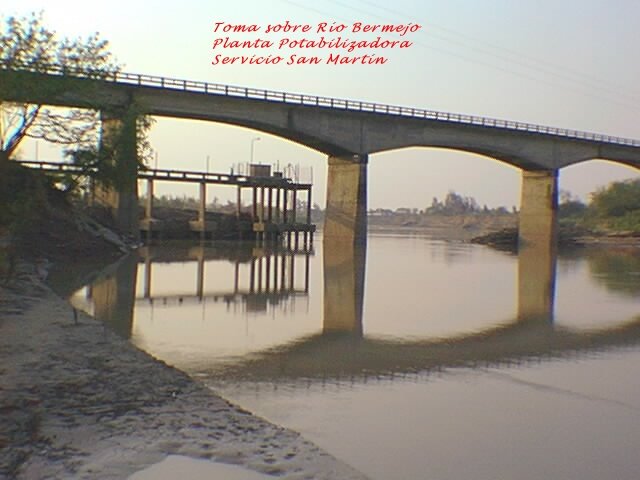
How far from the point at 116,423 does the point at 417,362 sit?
5.66 metres

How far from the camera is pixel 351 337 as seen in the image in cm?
1316

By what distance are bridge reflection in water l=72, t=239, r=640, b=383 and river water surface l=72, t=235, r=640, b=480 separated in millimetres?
49

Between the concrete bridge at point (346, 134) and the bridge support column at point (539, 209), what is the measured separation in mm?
92

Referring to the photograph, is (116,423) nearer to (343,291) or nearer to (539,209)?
(343,291)

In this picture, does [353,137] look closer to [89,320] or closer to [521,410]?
[89,320]

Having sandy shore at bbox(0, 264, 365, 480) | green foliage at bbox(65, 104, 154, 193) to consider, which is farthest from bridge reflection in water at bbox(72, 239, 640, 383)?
green foliage at bbox(65, 104, 154, 193)

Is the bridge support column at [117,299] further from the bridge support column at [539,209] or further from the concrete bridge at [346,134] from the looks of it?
the bridge support column at [539,209]

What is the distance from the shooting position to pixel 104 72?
1122 inches

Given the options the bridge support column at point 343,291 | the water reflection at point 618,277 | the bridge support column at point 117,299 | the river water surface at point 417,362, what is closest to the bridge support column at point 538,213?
the water reflection at point 618,277

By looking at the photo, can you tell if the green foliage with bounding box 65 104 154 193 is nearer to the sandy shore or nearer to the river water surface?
the river water surface

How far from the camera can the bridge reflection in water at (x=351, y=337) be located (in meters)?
10.4

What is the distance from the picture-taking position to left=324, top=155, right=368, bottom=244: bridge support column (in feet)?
162

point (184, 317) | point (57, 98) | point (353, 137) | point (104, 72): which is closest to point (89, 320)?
point (184, 317)

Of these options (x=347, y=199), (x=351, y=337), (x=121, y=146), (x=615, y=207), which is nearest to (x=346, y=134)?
(x=347, y=199)
